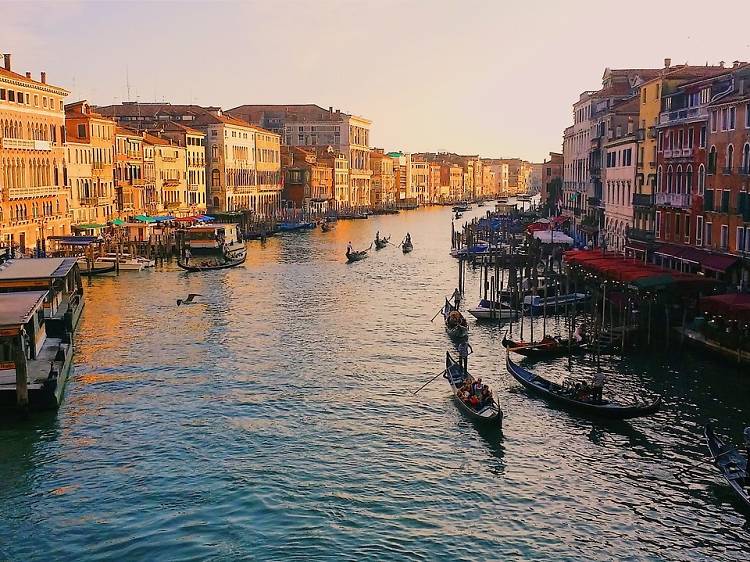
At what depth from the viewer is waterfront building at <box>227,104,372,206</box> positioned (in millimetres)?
99438

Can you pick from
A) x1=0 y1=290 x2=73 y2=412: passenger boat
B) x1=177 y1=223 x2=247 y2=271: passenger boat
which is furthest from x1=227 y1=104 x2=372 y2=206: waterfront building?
x1=0 y1=290 x2=73 y2=412: passenger boat

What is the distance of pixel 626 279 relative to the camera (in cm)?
2453

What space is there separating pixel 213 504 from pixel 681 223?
2039cm

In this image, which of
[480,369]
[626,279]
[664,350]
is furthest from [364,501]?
[626,279]

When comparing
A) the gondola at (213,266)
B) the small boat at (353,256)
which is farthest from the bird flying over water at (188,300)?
the small boat at (353,256)

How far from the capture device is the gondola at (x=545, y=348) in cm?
2197

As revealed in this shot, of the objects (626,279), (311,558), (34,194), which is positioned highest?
(34,194)

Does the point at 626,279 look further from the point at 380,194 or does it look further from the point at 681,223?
the point at 380,194

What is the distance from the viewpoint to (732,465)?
44.7 ft

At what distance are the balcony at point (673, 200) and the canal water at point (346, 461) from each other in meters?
7.28

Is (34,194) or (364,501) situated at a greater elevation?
(34,194)

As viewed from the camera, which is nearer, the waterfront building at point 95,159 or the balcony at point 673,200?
the balcony at point 673,200

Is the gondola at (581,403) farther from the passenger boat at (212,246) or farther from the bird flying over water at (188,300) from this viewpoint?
the passenger boat at (212,246)

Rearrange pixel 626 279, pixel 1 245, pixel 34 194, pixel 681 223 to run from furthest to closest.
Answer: pixel 34 194, pixel 1 245, pixel 681 223, pixel 626 279
